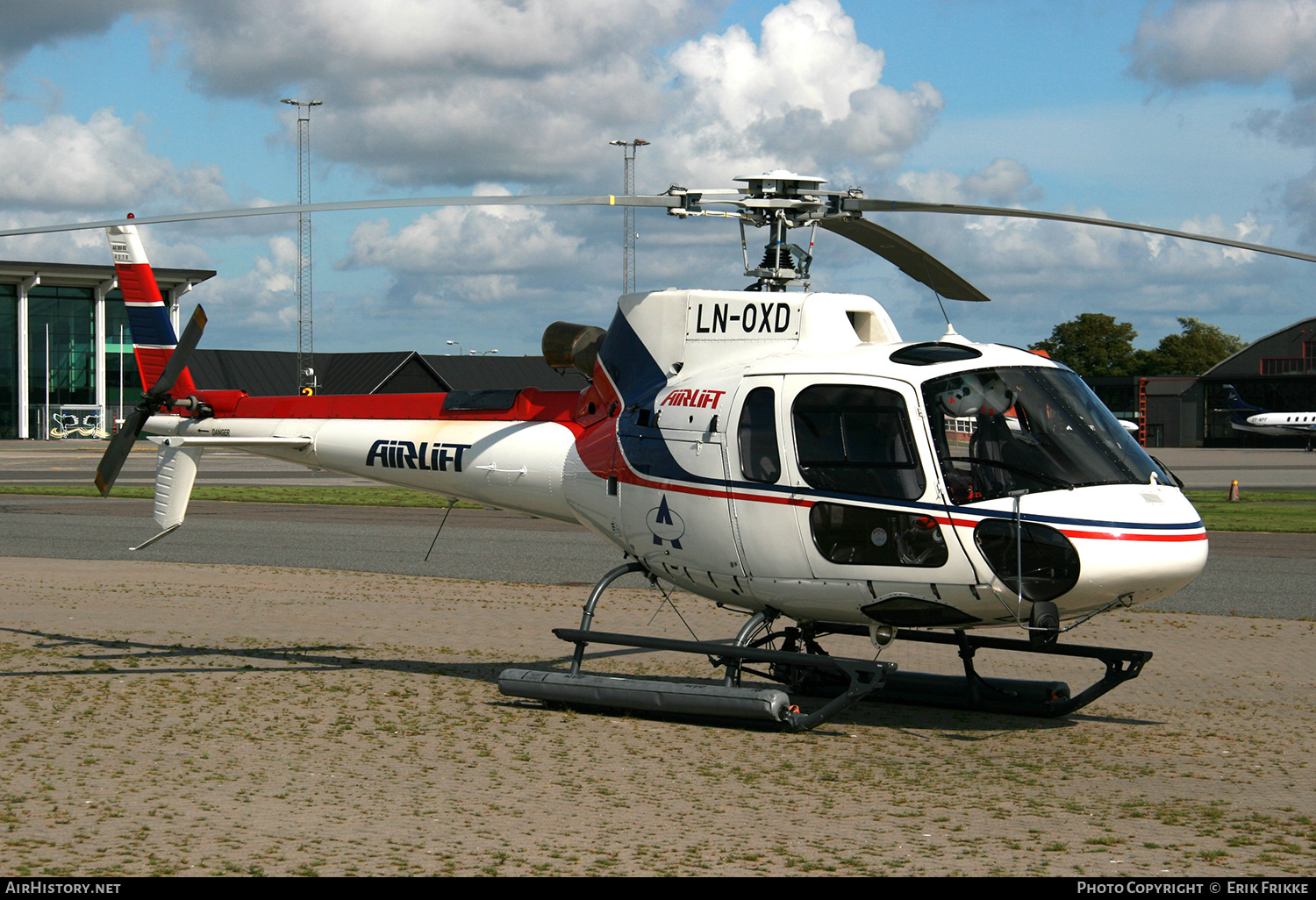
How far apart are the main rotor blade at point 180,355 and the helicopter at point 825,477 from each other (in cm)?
231

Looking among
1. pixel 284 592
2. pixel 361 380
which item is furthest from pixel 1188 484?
pixel 361 380

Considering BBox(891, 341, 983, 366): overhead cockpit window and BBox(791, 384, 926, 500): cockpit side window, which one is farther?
BBox(891, 341, 983, 366): overhead cockpit window

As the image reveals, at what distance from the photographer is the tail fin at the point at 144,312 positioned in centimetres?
1281

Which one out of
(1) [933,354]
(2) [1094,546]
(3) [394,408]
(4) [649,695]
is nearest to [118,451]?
(3) [394,408]

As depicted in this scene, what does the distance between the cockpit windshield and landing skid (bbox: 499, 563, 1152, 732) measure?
55.4 inches

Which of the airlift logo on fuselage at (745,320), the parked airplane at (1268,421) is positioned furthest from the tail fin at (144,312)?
the parked airplane at (1268,421)

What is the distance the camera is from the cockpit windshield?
26.7ft

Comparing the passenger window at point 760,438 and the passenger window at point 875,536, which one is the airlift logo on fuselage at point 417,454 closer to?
the passenger window at point 760,438

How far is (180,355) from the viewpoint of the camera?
40.9 feet

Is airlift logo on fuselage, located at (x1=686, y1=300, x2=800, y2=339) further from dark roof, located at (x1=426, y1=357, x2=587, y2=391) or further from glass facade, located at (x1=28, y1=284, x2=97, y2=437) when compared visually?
glass facade, located at (x1=28, y1=284, x2=97, y2=437)

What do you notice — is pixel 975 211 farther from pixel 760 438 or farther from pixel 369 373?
pixel 369 373

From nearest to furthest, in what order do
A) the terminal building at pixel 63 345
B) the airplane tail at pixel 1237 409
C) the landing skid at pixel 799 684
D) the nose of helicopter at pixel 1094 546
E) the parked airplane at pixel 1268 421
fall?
the nose of helicopter at pixel 1094 546 < the landing skid at pixel 799 684 < the parked airplane at pixel 1268 421 < the airplane tail at pixel 1237 409 < the terminal building at pixel 63 345

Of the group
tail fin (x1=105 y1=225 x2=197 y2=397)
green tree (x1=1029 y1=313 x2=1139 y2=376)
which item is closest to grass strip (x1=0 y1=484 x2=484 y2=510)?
tail fin (x1=105 y1=225 x2=197 y2=397)

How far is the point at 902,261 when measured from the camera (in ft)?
32.3
